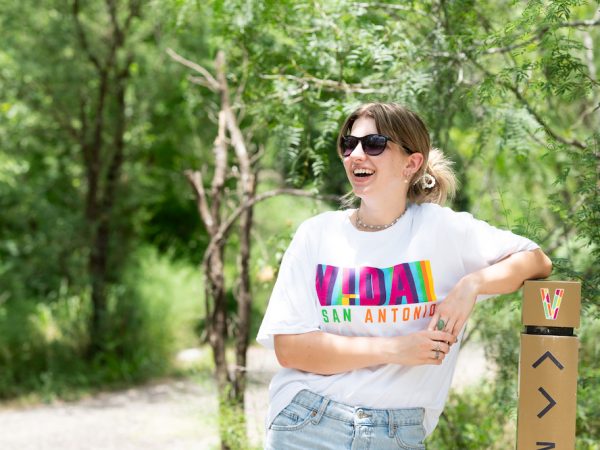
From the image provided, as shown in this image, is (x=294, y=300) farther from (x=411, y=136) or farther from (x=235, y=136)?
(x=235, y=136)

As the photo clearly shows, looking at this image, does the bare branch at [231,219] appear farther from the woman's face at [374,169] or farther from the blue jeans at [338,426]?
the blue jeans at [338,426]

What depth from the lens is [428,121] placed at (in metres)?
3.70

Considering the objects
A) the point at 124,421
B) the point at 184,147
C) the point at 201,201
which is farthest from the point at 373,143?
the point at 184,147

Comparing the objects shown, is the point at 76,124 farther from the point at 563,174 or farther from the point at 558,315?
the point at 558,315

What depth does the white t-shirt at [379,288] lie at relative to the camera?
2201 mm

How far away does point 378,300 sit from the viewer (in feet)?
7.19

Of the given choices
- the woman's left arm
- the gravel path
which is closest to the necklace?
the woman's left arm

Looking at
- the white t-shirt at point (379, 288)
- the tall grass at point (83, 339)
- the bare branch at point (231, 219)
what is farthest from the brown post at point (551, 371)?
the tall grass at point (83, 339)

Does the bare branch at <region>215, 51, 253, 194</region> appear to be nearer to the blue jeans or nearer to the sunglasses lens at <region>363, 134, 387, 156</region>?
the sunglasses lens at <region>363, 134, 387, 156</region>

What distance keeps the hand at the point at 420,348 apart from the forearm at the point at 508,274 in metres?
0.17

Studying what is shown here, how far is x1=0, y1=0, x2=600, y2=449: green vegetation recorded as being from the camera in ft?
12.0

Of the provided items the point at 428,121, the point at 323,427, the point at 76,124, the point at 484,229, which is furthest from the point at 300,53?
the point at 76,124

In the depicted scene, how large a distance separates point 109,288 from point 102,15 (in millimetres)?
2927

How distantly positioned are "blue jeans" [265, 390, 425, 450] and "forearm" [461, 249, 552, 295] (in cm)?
38
